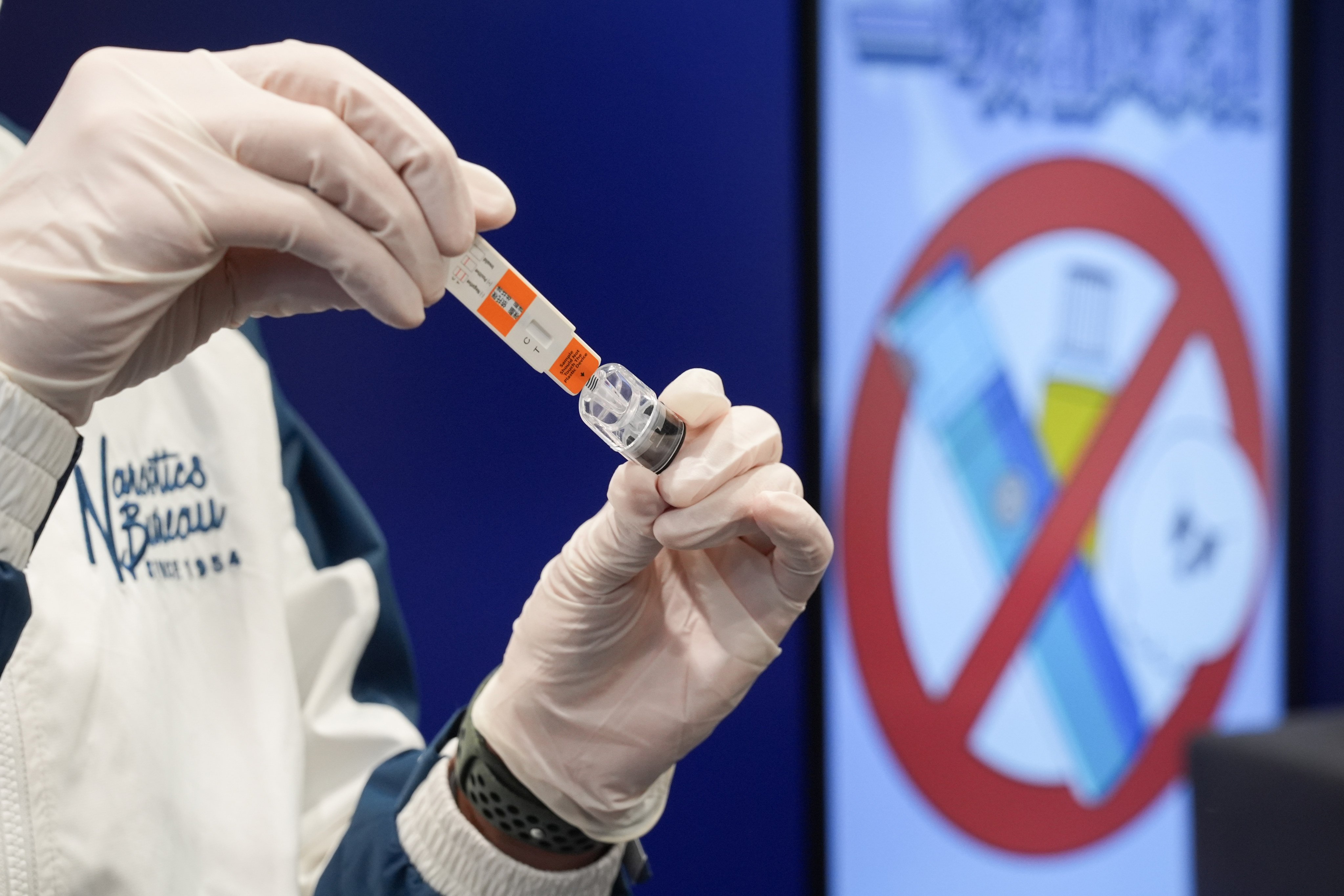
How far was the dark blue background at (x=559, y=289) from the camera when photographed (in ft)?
3.89

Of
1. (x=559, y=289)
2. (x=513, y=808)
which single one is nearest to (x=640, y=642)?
(x=513, y=808)

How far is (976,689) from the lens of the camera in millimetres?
1618

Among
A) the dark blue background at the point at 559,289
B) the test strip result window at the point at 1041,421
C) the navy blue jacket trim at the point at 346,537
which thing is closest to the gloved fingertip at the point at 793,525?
the navy blue jacket trim at the point at 346,537

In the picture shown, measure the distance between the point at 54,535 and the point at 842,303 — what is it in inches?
39.7

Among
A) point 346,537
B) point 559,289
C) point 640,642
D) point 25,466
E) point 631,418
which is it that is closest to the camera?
point 25,466

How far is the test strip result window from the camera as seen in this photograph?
1.54 metres

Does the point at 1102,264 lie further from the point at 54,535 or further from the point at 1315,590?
the point at 54,535

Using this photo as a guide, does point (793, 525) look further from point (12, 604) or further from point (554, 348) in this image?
point (12, 604)

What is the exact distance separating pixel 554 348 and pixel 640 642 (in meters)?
0.22

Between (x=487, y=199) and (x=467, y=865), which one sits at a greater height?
(x=487, y=199)

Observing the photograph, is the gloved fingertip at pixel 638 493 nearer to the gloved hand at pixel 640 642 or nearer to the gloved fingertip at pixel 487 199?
the gloved hand at pixel 640 642

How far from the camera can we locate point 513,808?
80cm

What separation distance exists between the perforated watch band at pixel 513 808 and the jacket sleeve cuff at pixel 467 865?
0.01 metres

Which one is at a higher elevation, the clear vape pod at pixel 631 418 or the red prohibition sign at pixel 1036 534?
the clear vape pod at pixel 631 418
